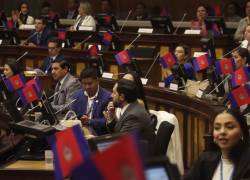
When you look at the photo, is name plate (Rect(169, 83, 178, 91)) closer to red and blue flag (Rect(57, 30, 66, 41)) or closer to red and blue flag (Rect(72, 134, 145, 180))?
red and blue flag (Rect(57, 30, 66, 41))

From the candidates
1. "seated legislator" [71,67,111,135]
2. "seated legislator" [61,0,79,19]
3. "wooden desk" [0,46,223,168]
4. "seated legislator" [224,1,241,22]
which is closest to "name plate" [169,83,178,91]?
"wooden desk" [0,46,223,168]

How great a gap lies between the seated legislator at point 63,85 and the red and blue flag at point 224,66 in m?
1.36

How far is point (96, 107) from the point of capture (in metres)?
5.93

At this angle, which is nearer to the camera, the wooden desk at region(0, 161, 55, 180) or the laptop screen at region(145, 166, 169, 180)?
the laptop screen at region(145, 166, 169, 180)

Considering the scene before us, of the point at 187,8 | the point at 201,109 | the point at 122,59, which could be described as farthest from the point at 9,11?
the point at 201,109

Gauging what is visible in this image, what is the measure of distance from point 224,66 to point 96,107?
156cm

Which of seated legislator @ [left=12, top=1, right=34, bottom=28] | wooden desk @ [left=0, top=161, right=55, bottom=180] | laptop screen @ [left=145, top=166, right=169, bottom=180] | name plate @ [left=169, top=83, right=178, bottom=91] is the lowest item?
name plate @ [left=169, top=83, right=178, bottom=91]

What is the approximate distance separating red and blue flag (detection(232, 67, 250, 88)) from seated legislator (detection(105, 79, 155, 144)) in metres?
1.60

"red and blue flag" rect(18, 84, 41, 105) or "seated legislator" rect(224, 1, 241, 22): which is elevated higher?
"seated legislator" rect(224, 1, 241, 22)

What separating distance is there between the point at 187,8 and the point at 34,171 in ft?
33.7

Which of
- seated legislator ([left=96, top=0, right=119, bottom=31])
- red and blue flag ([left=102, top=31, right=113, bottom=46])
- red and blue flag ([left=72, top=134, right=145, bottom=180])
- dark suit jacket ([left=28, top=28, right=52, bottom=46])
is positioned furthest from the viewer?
seated legislator ([left=96, top=0, right=119, bottom=31])

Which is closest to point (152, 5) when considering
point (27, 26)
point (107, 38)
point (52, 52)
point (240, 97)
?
point (27, 26)

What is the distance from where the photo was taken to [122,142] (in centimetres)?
151

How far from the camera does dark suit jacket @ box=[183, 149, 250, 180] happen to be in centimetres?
336
